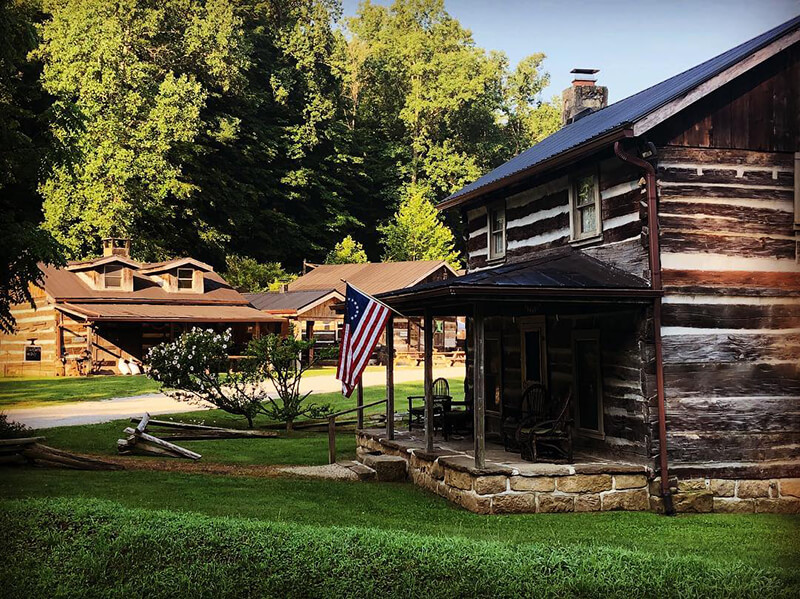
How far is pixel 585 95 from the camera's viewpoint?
19.8 meters

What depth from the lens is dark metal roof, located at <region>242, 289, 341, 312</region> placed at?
138 feet

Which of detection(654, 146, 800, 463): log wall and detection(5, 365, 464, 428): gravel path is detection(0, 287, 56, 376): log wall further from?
detection(654, 146, 800, 463): log wall

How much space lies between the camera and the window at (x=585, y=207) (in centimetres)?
1365

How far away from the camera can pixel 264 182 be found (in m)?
61.8

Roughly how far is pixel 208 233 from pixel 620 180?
150ft

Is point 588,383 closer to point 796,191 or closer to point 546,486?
point 546,486

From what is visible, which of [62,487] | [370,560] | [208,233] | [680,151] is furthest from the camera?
[208,233]

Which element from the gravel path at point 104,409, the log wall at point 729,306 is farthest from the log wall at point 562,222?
the gravel path at point 104,409

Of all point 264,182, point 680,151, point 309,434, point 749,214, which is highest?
point 264,182

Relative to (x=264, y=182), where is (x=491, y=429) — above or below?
below

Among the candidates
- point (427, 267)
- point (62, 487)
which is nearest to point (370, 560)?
point (62, 487)

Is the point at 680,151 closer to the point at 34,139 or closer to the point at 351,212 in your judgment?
the point at 34,139

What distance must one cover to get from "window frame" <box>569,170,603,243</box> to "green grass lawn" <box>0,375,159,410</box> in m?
18.0

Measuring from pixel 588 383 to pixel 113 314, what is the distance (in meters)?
27.1
